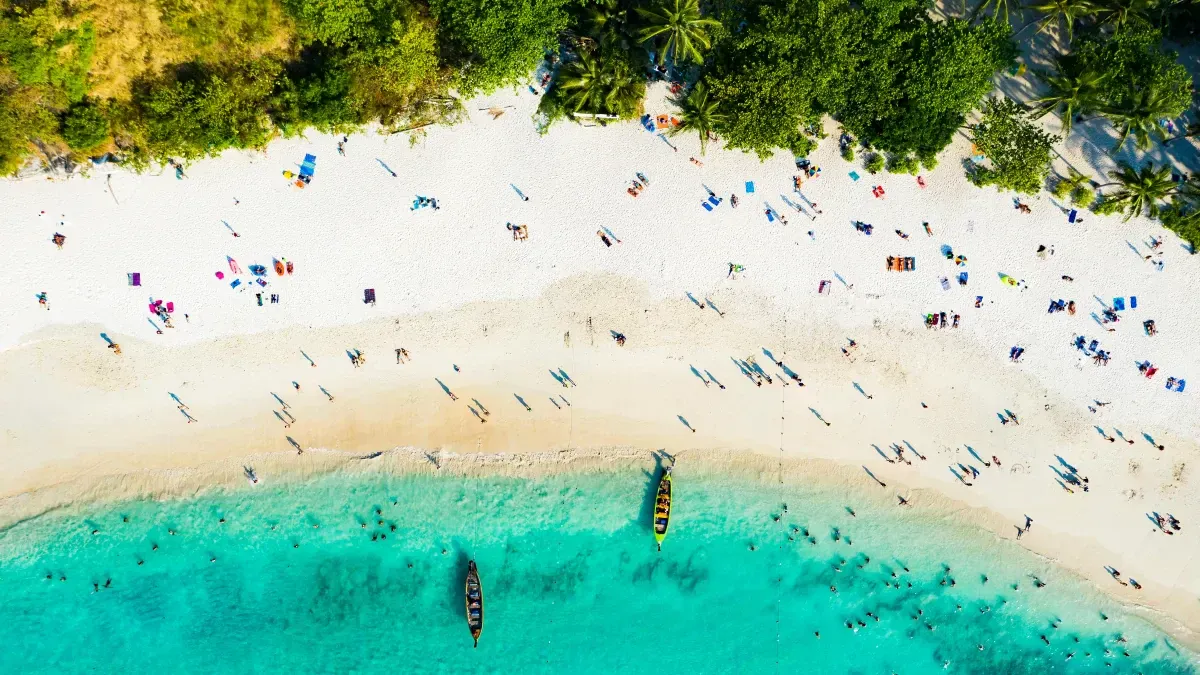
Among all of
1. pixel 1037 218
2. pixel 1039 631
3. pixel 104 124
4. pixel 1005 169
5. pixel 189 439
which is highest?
pixel 104 124

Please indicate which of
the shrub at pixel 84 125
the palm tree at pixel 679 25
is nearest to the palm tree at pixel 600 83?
the palm tree at pixel 679 25

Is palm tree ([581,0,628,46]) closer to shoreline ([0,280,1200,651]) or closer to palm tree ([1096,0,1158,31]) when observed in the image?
shoreline ([0,280,1200,651])

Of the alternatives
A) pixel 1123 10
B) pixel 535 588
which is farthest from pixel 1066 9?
pixel 535 588

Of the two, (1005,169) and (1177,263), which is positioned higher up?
(1005,169)

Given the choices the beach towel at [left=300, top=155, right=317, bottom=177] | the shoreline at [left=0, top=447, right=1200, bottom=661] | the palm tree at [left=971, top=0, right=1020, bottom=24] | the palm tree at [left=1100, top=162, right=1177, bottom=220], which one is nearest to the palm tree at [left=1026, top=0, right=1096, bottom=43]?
the palm tree at [left=971, top=0, right=1020, bottom=24]

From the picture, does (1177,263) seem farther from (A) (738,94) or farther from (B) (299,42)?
(B) (299,42)

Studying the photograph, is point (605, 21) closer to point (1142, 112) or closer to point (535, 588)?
point (1142, 112)

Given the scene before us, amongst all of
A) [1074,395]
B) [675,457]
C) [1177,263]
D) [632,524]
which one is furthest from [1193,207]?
[632,524]
